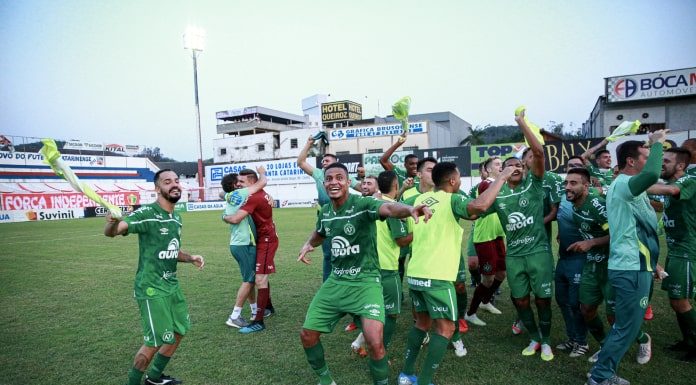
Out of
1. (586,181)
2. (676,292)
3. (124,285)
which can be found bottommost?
(124,285)

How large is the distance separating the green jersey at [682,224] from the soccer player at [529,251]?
4.60 feet

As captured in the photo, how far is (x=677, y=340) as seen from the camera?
5402mm

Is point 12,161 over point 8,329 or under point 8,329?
over

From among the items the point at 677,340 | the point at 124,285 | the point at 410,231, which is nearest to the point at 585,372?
the point at 677,340

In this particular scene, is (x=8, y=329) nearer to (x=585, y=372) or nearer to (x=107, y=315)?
(x=107, y=315)

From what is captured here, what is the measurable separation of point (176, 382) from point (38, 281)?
8.42m

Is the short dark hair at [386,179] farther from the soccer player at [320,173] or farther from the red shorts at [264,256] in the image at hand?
the red shorts at [264,256]

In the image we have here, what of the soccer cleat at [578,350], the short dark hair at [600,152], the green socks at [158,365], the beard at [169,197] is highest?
the short dark hair at [600,152]

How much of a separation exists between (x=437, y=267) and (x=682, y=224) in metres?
3.18

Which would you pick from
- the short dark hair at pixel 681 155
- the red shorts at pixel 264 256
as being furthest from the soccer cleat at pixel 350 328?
the short dark hair at pixel 681 155

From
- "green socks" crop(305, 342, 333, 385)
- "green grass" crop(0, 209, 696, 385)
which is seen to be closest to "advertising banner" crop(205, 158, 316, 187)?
"green grass" crop(0, 209, 696, 385)

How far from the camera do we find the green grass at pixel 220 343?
4.69 m

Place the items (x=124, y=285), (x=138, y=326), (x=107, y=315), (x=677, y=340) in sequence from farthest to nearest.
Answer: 1. (x=124, y=285)
2. (x=107, y=315)
3. (x=138, y=326)
4. (x=677, y=340)

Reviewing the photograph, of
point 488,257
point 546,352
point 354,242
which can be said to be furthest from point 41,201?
point 546,352
